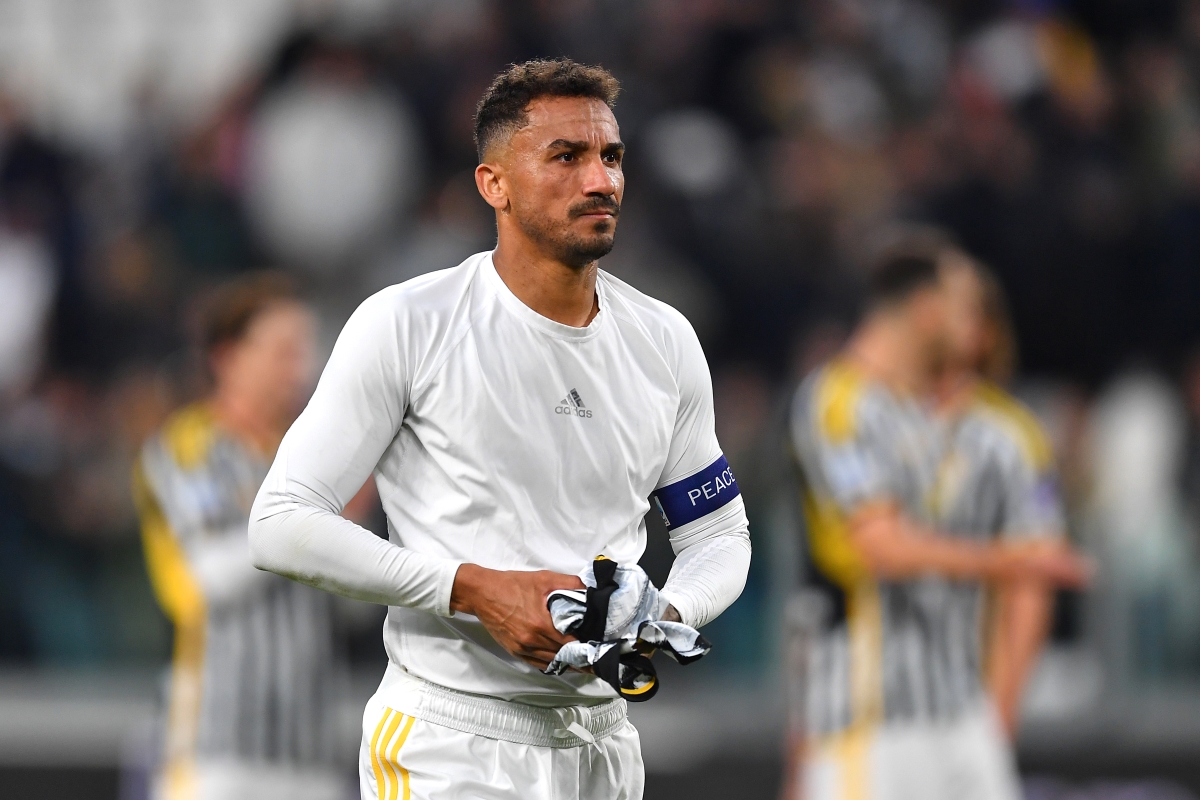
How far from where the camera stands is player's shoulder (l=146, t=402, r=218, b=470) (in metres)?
5.99

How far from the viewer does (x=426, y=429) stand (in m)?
3.40

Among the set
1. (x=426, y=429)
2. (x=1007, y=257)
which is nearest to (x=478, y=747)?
(x=426, y=429)

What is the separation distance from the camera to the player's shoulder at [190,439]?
5.99 meters

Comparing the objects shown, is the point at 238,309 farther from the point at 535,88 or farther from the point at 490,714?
the point at 490,714

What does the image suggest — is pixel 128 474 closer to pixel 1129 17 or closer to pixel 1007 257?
pixel 1007 257

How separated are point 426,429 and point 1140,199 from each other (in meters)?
7.42

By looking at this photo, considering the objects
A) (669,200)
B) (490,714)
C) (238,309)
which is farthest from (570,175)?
(669,200)

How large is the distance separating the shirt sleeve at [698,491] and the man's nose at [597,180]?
1.54ft

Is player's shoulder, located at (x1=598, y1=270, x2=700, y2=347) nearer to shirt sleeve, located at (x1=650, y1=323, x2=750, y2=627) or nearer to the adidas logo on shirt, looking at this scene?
shirt sleeve, located at (x1=650, y1=323, x2=750, y2=627)

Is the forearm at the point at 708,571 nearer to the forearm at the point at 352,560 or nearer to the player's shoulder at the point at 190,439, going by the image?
the forearm at the point at 352,560

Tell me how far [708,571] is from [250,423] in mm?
2887

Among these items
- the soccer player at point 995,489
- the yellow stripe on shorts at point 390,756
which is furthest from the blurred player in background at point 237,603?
the yellow stripe on shorts at point 390,756

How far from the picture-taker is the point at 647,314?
3.70m

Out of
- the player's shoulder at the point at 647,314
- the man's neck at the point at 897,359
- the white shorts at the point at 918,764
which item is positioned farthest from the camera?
the man's neck at the point at 897,359
